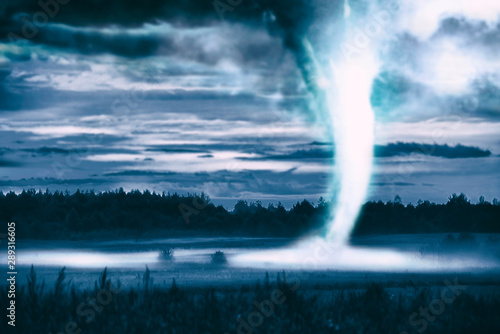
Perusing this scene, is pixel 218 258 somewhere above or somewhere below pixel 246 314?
above

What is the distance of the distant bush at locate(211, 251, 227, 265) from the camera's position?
3031 cm

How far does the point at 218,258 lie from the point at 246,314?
1765 centimetres

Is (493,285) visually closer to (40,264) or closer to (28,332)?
(28,332)

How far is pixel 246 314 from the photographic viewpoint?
14.3m

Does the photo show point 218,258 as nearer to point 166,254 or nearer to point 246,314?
point 166,254

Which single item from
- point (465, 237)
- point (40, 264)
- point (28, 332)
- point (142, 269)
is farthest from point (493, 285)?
point (465, 237)

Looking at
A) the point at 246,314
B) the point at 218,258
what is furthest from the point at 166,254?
the point at 246,314

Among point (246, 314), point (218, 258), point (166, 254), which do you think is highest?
point (166, 254)

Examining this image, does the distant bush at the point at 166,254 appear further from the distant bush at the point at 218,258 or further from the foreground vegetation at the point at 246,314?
the foreground vegetation at the point at 246,314

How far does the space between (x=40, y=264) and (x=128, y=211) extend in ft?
72.4

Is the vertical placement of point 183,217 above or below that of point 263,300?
above

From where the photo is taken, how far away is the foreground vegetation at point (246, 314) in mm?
13656

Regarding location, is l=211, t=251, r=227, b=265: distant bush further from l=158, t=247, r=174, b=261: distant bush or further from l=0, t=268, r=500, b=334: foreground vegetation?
l=0, t=268, r=500, b=334: foreground vegetation

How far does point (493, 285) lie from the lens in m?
22.2
